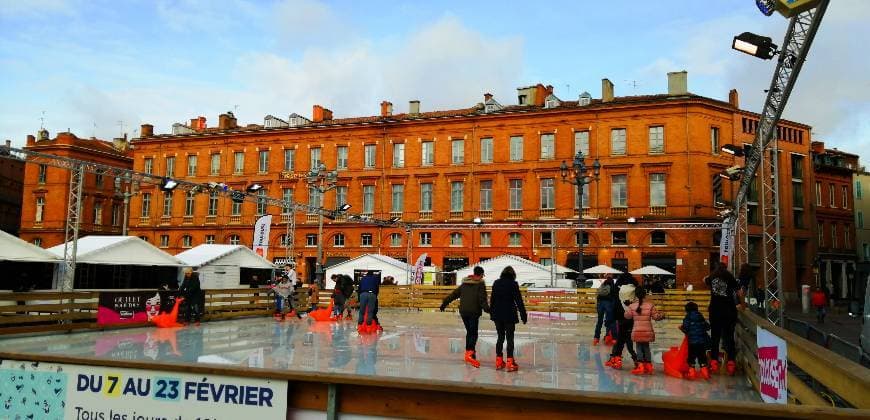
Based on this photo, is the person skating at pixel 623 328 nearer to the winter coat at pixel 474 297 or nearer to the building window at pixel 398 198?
the winter coat at pixel 474 297

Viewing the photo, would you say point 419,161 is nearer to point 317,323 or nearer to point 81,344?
point 317,323

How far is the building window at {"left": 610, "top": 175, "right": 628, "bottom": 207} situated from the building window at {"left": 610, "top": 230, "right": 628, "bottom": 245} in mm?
1795

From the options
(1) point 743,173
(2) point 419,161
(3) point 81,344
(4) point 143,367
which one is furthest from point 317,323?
(2) point 419,161

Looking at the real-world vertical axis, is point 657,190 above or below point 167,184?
above

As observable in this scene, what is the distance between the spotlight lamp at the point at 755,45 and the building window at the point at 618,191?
1073 inches

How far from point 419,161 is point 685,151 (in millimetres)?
17390

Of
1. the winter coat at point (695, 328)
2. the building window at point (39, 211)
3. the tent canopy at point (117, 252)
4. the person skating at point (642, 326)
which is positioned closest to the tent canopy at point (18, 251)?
the tent canopy at point (117, 252)

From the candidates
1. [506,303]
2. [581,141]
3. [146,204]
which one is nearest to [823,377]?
[506,303]

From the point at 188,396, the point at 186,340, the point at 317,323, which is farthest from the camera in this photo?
the point at 317,323

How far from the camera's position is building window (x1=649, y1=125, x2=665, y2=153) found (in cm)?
3947

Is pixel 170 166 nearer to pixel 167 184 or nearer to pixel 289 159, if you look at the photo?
pixel 289 159

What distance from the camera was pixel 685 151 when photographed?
38625 millimetres

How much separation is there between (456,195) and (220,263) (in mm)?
18147

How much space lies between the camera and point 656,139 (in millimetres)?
39594
